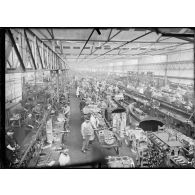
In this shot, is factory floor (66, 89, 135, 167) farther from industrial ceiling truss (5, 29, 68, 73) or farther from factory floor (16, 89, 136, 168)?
industrial ceiling truss (5, 29, 68, 73)

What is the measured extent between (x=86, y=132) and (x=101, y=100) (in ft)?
3.32

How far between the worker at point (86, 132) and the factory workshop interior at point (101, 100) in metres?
0.03

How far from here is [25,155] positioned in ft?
15.0

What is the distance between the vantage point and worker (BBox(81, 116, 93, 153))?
4.77 meters

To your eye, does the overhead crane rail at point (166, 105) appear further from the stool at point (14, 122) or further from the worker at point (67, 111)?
the stool at point (14, 122)

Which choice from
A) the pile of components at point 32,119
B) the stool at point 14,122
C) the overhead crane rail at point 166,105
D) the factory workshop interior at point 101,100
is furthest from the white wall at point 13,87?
the overhead crane rail at point 166,105

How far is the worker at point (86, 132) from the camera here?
477 centimetres

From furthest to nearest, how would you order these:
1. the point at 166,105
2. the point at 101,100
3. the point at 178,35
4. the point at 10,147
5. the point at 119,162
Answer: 1. the point at 166,105
2. the point at 101,100
3. the point at 119,162
4. the point at 10,147
5. the point at 178,35

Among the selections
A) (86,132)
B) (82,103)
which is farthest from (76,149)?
(82,103)

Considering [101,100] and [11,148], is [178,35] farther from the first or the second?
[11,148]

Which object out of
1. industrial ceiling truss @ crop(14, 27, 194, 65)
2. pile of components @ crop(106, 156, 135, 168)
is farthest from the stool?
pile of components @ crop(106, 156, 135, 168)

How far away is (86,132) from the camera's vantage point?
487 centimetres

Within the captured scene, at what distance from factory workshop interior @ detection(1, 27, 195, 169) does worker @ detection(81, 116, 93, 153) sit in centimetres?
3

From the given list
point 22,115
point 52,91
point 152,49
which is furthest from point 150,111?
point 22,115
